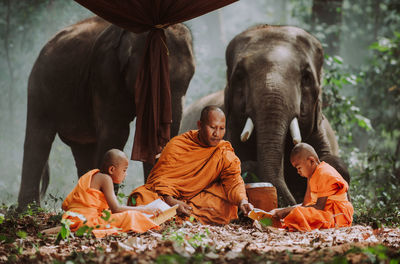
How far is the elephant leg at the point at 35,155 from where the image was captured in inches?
313

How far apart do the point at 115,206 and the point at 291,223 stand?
1643 millimetres

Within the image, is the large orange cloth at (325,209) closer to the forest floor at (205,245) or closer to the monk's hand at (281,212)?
the monk's hand at (281,212)

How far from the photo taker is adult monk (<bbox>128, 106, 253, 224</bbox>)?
554cm

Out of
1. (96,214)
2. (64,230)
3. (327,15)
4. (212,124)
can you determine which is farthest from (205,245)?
(327,15)

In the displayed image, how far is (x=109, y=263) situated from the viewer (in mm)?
3199

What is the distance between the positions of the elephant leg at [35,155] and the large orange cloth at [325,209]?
4.17 m

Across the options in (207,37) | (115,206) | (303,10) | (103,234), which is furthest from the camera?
(207,37)

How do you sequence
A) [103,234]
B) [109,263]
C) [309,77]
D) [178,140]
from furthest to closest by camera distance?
[309,77] → [178,140] → [103,234] → [109,263]

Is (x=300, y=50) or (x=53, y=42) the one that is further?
(x=53, y=42)

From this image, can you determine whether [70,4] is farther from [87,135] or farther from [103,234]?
[103,234]

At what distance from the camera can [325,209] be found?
17.5 ft

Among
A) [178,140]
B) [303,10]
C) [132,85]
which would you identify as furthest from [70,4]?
[178,140]

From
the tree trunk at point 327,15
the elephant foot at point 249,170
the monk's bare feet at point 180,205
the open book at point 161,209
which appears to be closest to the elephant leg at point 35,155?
the elephant foot at point 249,170

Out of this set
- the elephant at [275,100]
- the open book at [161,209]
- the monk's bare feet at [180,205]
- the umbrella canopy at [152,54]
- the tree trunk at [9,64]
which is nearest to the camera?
the open book at [161,209]
